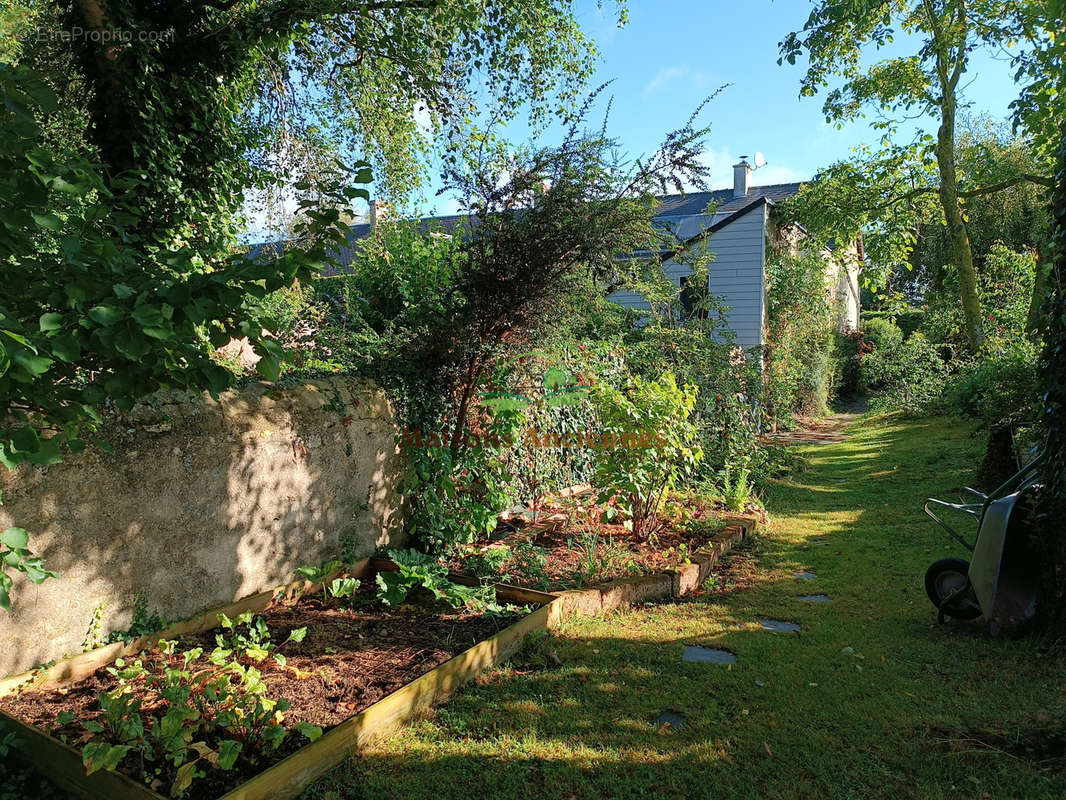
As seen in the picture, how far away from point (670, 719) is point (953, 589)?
96.8 inches

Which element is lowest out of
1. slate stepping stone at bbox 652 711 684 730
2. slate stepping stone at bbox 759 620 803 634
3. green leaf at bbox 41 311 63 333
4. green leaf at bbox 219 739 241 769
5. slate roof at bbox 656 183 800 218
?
slate stepping stone at bbox 759 620 803 634

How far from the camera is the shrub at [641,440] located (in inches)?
207

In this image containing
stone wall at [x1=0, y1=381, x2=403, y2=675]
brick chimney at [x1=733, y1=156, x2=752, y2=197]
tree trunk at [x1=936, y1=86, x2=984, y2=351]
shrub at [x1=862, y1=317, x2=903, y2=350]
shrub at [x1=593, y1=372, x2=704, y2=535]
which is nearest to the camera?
stone wall at [x1=0, y1=381, x2=403, y2=675]

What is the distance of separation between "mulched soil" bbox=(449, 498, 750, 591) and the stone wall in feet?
3.62

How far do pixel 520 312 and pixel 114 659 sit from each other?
131 inches

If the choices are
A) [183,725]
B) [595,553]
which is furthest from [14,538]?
[595,553]

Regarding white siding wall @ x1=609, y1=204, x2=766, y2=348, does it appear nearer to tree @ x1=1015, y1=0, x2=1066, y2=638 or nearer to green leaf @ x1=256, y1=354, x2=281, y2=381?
tree @ x1=1015, y1=0, x2=1066, y2=638

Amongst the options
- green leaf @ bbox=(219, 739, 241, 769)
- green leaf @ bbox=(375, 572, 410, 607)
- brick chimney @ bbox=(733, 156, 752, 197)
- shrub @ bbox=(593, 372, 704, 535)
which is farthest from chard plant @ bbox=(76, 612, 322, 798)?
brick chimney @ bbox=(733, 156, 752, 197)

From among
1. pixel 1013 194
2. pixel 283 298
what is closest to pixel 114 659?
pixel 283 298

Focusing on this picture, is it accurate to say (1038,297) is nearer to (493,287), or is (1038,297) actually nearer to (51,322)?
(493,287)

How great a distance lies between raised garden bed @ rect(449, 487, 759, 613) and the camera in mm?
4559

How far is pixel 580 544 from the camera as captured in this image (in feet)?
16.9

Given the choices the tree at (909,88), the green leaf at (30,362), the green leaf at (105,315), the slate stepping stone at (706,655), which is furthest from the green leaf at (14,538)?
the tree at (909,88)

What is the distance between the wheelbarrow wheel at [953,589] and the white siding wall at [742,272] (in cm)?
1196
